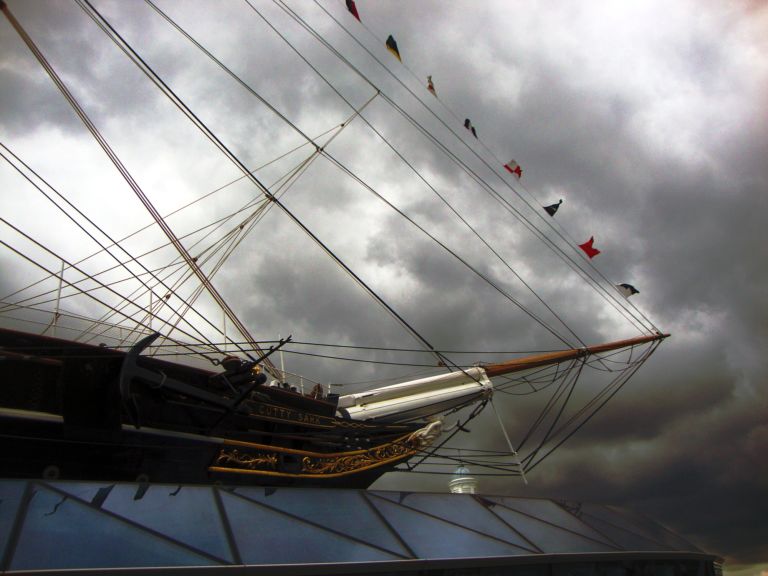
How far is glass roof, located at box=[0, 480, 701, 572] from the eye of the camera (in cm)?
488

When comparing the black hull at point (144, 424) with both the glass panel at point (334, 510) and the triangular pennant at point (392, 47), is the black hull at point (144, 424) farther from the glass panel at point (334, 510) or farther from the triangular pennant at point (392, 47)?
the triangular pennant at point (392, 47)

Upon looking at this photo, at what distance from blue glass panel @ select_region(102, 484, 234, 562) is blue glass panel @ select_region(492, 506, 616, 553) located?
11.8 ft

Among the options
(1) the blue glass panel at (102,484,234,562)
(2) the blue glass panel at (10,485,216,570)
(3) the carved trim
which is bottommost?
(2) the blue glass panel at (10,485,216,570)

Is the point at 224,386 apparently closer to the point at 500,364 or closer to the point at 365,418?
the point at 365,418

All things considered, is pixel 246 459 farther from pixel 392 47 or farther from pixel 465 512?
pixel 392 47

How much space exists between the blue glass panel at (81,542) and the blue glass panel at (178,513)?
166mm

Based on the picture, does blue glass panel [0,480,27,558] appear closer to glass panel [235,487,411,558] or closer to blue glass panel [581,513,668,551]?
glass panel [235,487,411,558]

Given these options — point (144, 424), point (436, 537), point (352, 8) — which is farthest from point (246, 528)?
point (352, 8)

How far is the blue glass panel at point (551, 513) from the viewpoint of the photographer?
28.1ft

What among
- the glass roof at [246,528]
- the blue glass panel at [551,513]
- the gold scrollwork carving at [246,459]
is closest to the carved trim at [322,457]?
the gold scrollwork carving at [246,459]

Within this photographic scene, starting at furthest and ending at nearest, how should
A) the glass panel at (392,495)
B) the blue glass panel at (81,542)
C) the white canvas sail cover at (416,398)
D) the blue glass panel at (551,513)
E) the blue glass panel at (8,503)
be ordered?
1. the white canvas sail cover at (416,398)
2. the blue glass panel at (551,513)
3. the glass panel at (392,495)
4. the blue glass panel at (8,503)
5. the blue glass panel at (81,542)

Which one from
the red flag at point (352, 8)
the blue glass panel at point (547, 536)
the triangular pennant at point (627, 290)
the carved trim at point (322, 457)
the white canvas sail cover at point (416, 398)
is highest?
the red flag at point (352, 8)

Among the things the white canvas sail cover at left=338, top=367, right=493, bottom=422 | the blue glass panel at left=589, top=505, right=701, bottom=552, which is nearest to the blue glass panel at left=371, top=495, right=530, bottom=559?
the blue glass panel at left=589, top=505, right=701, bottom=552

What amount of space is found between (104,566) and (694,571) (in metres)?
7.99
